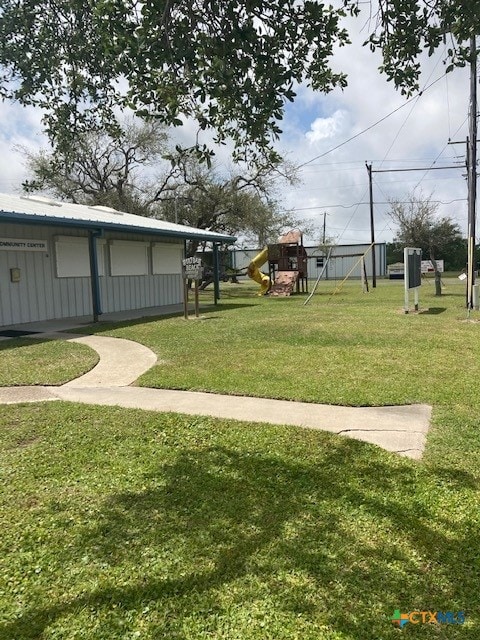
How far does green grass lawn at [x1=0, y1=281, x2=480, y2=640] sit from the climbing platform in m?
18.3

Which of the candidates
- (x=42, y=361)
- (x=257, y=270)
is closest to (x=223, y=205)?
(x=257, y=270)

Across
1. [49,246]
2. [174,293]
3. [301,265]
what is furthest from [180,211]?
[49,246]

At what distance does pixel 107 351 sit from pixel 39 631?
657 centimetres

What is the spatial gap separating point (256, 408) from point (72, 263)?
397 inches

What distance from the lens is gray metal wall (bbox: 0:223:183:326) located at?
38.3ft

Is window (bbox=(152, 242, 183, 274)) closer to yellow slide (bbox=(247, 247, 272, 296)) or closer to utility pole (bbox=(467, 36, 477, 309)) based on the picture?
yellow slide (bbox=(247, 247, 272, 296))

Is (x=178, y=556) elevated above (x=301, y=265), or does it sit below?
below

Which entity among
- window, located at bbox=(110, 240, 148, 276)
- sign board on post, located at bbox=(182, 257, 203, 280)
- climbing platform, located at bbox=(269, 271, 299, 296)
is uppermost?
window, located at bbox=(110, 240, 148, 276)

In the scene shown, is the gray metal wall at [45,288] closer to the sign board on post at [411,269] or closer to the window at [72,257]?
the window at [72,257]

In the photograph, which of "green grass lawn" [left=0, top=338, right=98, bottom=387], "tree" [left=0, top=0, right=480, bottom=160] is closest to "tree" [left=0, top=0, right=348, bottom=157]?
"tree" [left=0, top=0, right=480, bottom=160]

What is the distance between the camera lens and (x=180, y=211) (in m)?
29.8

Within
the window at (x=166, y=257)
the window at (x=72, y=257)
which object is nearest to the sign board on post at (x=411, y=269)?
the window at (x=166, y=257)

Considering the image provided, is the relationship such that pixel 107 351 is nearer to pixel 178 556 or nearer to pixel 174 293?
pixel 178 556

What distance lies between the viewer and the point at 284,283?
78.8 feet
